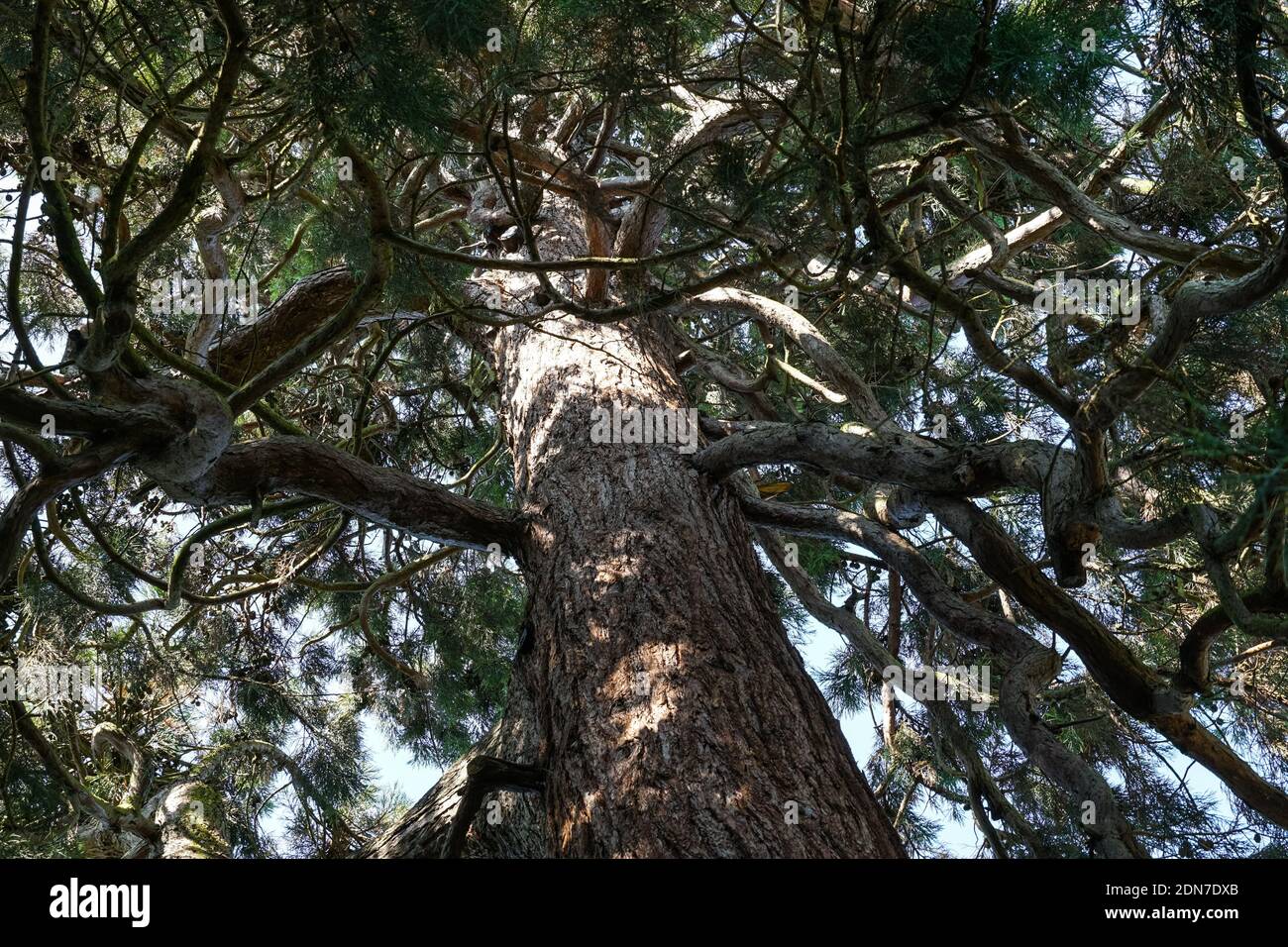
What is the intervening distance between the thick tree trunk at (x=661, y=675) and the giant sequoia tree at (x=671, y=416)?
0.04 ft

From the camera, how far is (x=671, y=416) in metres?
3.24

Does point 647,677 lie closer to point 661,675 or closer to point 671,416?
point 661,675

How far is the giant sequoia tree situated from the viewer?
1924 millimetres

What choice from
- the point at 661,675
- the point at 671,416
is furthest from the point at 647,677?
the point at 671,416

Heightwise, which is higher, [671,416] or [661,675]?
[671,416]

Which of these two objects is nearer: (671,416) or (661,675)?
(661,675)

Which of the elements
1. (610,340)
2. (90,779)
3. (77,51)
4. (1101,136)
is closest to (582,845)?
(610,340)

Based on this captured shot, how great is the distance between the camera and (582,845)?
1.93 meters

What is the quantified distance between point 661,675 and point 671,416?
47.7 inches

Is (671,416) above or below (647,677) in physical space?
above

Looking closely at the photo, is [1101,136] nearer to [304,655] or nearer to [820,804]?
[820,804]

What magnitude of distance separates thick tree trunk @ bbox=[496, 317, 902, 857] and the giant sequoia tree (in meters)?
0.01

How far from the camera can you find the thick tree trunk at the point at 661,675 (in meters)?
1.89
